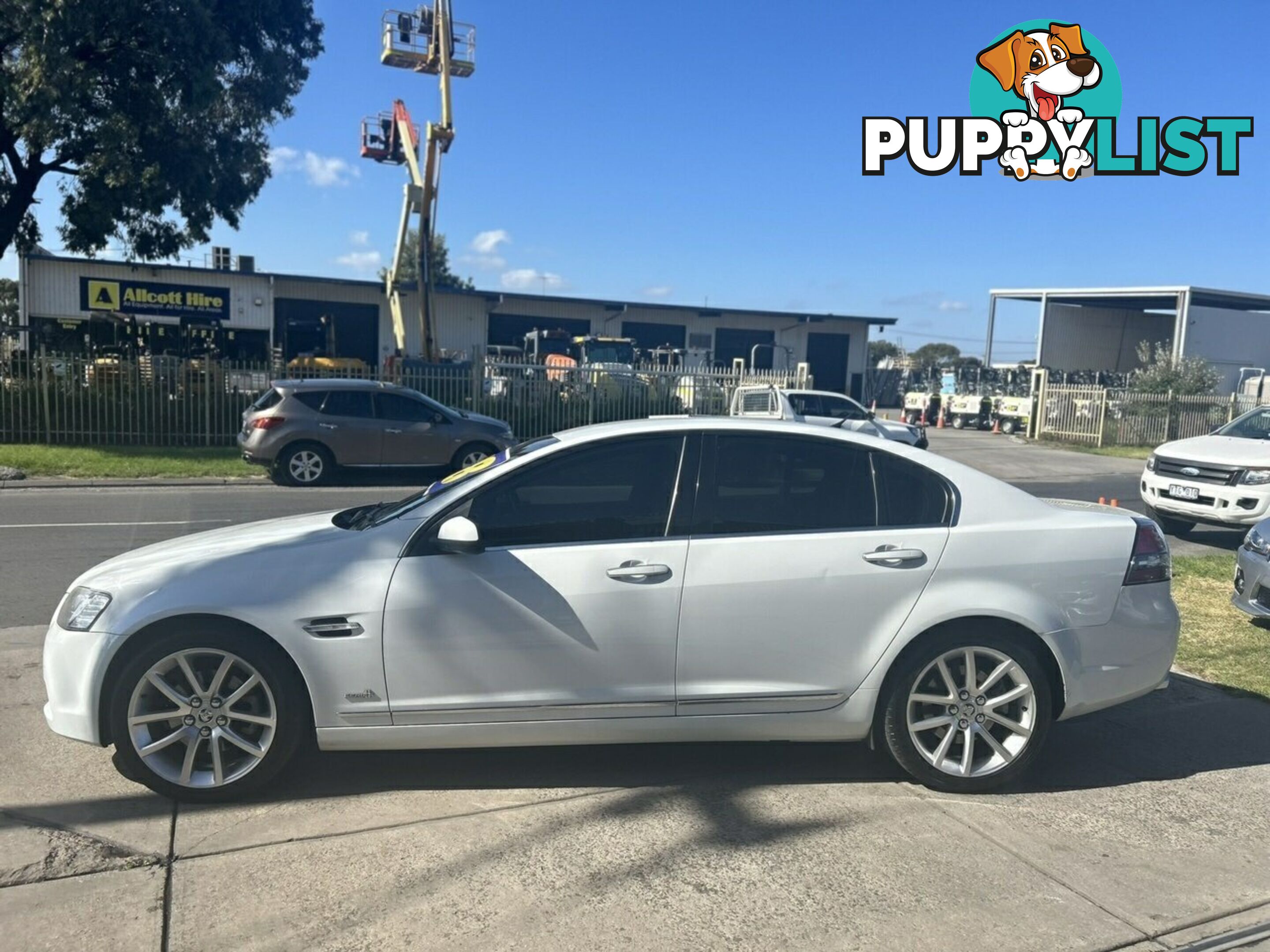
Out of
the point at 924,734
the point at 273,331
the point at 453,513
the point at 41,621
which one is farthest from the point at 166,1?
the point at 273,331

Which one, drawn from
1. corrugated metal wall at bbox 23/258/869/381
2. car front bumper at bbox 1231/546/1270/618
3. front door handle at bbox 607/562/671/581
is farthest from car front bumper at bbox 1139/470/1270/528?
corrugated metal wall at bbox 23/258/869/381

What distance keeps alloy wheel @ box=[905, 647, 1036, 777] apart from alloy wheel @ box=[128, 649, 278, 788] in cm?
266

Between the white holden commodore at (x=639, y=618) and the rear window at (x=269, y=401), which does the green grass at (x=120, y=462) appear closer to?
the rear window at (x=269, y=401)

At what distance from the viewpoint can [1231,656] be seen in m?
6.44

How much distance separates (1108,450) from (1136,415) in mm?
1954

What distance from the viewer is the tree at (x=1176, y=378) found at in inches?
1155

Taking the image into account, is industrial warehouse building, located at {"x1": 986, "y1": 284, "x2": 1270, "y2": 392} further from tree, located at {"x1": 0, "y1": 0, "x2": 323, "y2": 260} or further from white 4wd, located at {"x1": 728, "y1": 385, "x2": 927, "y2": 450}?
tree, located at {"x1": 0, "y1": 0, "x2": 323, "y2": 260}

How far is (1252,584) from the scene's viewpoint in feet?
21.9

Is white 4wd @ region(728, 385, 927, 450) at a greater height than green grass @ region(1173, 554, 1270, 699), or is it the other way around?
white 4wd @ region(728, 385, 927, 450)

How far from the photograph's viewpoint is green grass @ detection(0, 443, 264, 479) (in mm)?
15984

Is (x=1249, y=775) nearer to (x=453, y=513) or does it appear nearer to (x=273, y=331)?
(x=453, y=513)

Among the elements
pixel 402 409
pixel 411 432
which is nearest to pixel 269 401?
pixel 402 409

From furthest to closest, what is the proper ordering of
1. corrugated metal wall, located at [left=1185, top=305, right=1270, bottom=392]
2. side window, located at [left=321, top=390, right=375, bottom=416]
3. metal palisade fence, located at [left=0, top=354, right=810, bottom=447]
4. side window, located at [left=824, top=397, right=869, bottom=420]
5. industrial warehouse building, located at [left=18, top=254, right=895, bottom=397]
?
corrugated metal wall, located at [left=1185, top=305, right=1270, bottom=392], industrial warehouse building, located at [left=18, top=254, right=895, bottom=397], side window, located at [left=824, top=397, right=869, bottom=420], metal palisade fence, located at [left=0, top=354, right=810, bottom=447], side window, located at [left=321, top=390, right=375, bottom=416]

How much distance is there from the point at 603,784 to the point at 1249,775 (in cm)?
296
